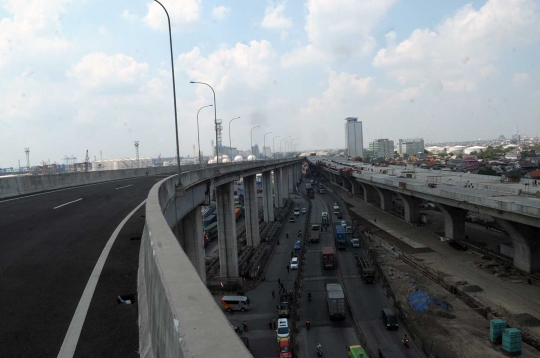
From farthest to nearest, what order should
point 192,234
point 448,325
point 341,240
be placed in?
point 341,240 → point 192,234 → point 448,325

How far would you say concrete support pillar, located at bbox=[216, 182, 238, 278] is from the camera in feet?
129

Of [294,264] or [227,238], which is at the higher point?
[227,238]

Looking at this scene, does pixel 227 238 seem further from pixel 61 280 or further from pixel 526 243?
pixel 61 280

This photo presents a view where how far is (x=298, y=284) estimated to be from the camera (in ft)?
110

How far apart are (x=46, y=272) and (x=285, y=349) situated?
51.8ft

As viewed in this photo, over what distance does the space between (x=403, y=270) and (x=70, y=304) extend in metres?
33.1

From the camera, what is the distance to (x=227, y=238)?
39.1 metres

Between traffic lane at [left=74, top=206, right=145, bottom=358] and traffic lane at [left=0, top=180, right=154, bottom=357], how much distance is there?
323mm

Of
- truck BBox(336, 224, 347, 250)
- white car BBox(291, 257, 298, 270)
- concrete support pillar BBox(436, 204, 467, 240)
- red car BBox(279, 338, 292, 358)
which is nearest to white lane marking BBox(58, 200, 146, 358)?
red car BBox(279, 338, 292, 358)

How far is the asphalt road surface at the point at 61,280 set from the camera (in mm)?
5352

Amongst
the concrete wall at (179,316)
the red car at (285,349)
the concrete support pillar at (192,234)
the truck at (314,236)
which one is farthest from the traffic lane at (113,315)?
the truck at (314,236)

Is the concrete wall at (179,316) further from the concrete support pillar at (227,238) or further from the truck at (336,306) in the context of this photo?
the concrete support pillar at (227,238)

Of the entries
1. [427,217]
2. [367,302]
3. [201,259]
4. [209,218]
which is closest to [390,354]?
[367,302]

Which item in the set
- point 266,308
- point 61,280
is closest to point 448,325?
point 266,308
